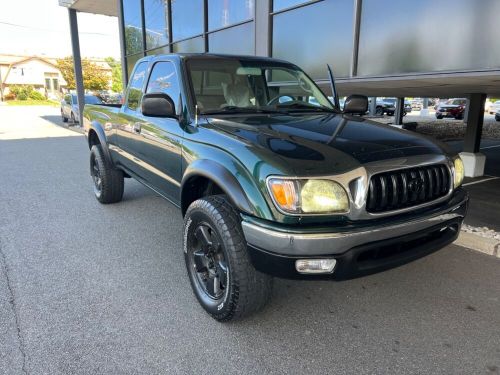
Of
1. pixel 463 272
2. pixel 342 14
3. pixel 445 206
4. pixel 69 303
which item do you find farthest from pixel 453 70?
pixel 69 303

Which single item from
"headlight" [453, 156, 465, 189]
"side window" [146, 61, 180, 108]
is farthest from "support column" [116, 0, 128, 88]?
"headlight" [453, 156, 465, 189]

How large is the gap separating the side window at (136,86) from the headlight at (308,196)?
2.53 m

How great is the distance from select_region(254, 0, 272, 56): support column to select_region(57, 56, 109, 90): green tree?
172 feet

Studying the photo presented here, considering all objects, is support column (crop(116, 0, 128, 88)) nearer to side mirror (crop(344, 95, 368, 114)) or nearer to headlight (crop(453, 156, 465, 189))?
side mirror (crop(344, 95, 368, 114))

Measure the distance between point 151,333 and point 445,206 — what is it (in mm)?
2114

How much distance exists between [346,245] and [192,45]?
30.8ft

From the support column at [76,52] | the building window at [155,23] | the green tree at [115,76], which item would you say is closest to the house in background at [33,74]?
the green tree at [115,76]

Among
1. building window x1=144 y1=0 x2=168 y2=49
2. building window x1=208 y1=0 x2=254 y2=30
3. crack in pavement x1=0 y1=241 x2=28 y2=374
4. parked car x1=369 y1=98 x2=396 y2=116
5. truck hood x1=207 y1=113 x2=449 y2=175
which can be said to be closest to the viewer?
truck hood x1=207 y1=113 x2=449 y2=175

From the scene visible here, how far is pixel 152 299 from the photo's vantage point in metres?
2.95

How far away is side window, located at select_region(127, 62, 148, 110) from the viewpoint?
4155mm

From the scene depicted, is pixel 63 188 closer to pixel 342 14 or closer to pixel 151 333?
pixel 151 333

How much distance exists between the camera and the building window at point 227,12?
26.8 ft

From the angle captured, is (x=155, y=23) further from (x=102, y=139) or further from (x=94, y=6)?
(x=102, y=139)

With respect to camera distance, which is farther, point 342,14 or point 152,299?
point 342,14
